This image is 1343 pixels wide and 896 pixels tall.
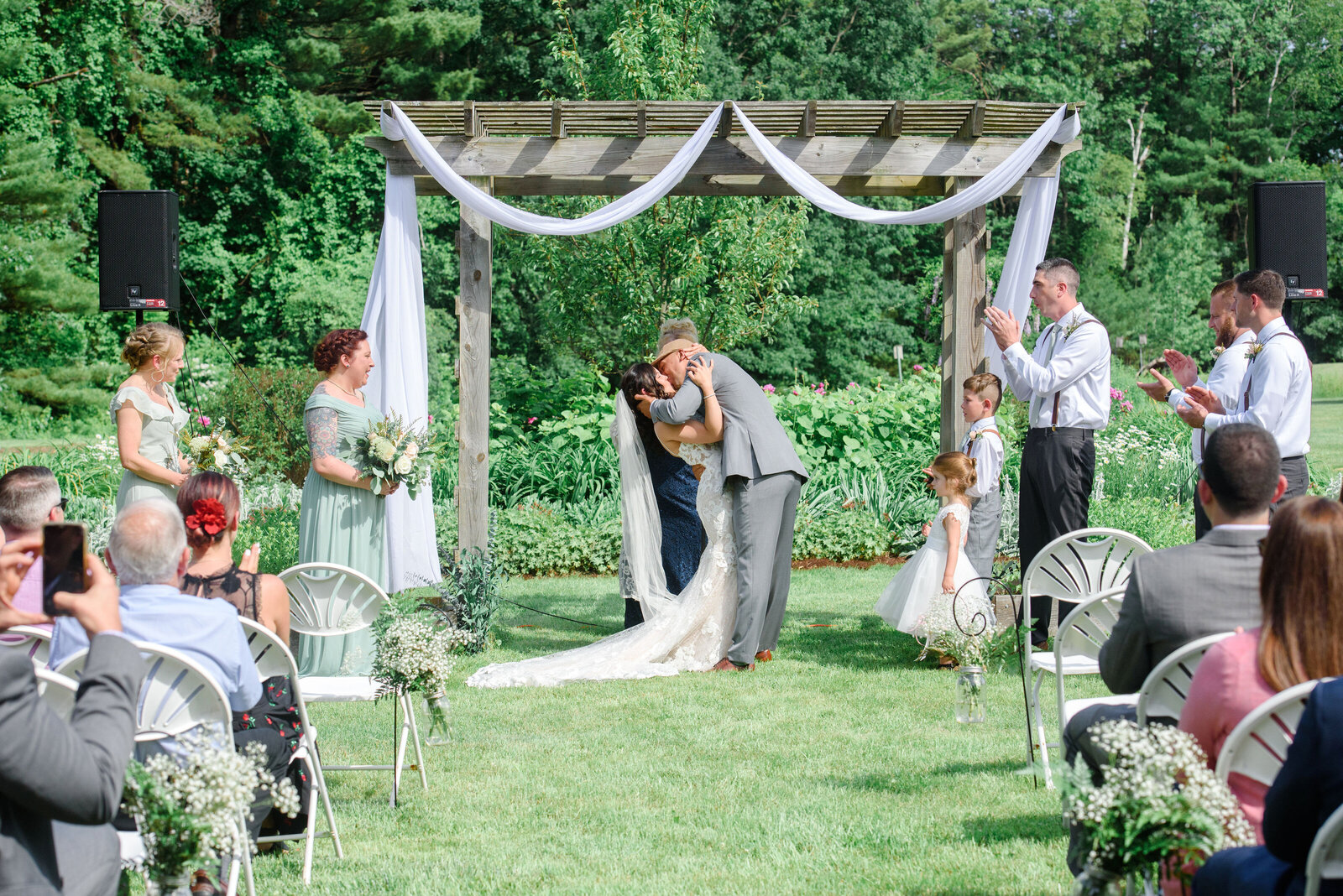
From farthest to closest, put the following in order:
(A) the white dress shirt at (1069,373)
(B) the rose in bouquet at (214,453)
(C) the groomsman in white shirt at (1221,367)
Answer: (B) the rose in bouquet at (214,453)
(A) the white dress shirt at (1069,373)
(C) the groomsman in white shirt at (1221,367)

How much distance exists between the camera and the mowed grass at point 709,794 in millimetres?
3574

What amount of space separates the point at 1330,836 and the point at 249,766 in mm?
2116

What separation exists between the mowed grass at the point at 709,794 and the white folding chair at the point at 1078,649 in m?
0.40

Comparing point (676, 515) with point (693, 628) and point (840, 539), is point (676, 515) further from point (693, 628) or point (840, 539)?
point (840, 539)

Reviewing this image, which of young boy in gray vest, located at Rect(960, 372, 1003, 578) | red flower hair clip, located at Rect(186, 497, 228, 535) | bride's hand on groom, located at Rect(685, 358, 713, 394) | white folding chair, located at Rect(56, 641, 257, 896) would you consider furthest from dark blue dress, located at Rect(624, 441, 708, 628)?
white folding chair, located at Rect(56, 641, 257, 896)

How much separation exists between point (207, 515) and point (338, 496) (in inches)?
92.4

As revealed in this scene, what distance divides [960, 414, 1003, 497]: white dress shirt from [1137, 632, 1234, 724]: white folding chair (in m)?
3.66

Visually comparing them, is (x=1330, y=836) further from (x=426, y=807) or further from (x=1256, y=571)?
(x=426, y=807)

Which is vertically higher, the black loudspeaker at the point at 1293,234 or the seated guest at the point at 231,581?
the black loudspeaker at the point at 1293,234

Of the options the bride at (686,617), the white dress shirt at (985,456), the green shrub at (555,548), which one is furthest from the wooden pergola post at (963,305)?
the green shrub at (555,548)

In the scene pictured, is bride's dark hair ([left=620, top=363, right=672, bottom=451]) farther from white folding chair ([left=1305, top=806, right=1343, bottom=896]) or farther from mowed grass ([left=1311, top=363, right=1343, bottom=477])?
mowed grass ([left=1311, top=363, right=1343, bottom=477])

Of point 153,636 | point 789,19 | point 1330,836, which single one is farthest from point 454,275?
point 1330,836

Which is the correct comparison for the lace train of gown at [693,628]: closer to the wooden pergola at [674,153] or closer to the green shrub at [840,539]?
the wooden pergola at [674,153]

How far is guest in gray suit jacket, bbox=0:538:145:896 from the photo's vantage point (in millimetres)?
1938
